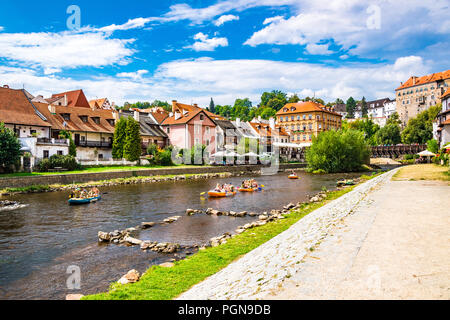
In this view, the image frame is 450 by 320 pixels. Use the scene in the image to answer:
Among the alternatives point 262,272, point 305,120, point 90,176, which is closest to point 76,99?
point 90,176

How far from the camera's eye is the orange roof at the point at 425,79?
120312mm

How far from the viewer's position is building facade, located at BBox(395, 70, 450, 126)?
120 m

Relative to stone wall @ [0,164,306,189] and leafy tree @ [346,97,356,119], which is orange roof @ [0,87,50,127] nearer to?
stone wall @ [0,164,306,189]

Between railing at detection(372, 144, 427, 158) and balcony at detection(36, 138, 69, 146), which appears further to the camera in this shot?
railing at detection(372, 144, 427, 158)

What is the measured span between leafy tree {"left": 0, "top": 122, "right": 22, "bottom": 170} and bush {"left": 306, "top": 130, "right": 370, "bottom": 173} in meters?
48.8

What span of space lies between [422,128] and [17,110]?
362 feet

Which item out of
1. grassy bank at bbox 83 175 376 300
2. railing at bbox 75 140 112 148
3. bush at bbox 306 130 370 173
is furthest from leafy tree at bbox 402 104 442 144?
grassy bank at bbox 83 175 376 300

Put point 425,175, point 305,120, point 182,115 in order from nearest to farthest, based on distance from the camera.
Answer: point 425,175 < point 182,115 < point 305,120

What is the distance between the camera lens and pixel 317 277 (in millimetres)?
6672

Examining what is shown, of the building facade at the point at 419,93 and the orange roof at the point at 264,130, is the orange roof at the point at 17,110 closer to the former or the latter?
the orange roof at the point at 264,130

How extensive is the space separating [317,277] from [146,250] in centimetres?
885

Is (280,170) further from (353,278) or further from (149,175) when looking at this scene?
(353,278)

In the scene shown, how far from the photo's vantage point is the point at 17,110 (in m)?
43.7

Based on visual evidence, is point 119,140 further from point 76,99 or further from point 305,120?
point 305,120
